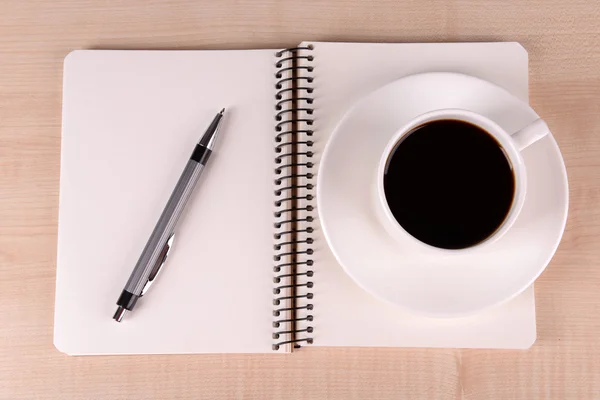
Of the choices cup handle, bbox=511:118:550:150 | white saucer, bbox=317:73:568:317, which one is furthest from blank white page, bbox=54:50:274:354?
cup handle, bbox=511:118:550:150

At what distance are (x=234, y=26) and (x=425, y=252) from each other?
370mm

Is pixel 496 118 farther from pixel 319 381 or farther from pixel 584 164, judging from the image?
pixel 319 381

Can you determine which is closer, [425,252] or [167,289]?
[425,252]

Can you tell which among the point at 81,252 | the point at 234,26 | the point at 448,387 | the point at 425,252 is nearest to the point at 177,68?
the point at 234,26

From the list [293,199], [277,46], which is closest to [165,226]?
[293,199]

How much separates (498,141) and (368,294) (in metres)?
0.22

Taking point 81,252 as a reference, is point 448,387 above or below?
below

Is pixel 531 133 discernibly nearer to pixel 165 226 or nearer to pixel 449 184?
pixel 449 184

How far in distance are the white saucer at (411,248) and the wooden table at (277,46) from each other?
0.34 ft

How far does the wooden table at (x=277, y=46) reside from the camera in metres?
0.65

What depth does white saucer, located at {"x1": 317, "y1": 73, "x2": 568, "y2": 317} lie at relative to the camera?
0.57 meters

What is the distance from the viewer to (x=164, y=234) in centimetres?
65

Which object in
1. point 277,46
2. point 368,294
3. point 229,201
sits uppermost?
point 277,46

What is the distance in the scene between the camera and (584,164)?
67 cm
